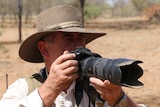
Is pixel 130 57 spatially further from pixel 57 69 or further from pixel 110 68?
pixel 110 68

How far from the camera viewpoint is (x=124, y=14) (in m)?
61.8

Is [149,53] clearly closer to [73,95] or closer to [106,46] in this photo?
[106,46]

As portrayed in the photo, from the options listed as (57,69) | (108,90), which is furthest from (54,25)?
(108,90)

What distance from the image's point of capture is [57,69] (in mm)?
1468

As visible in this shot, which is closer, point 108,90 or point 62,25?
point 108,90

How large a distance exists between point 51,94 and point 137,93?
6.48 meters

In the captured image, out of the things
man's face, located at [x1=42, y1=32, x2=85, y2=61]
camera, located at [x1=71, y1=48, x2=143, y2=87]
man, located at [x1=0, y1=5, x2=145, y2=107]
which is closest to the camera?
camera, located at [x1=71, y1=48, x2=143, y2=87]

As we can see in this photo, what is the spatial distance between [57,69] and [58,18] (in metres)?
0.34

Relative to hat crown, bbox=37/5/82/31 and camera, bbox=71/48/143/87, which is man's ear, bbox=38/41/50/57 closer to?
hat crown, bbox=37/5/82/31

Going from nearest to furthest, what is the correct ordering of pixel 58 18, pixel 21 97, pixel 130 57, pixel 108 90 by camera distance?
pixel 108 90, pixel 21 97, pixel 58 18, pixel 130 57

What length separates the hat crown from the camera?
1722mm

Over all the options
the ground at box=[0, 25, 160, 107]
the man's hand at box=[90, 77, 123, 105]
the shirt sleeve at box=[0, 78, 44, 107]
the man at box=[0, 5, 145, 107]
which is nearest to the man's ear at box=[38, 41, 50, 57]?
the man at box=[0, 5, 145, 107]

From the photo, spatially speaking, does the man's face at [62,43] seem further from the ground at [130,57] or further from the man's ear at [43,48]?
the ground at [130,57]

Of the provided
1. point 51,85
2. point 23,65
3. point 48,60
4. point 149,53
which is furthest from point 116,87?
point 149,53
